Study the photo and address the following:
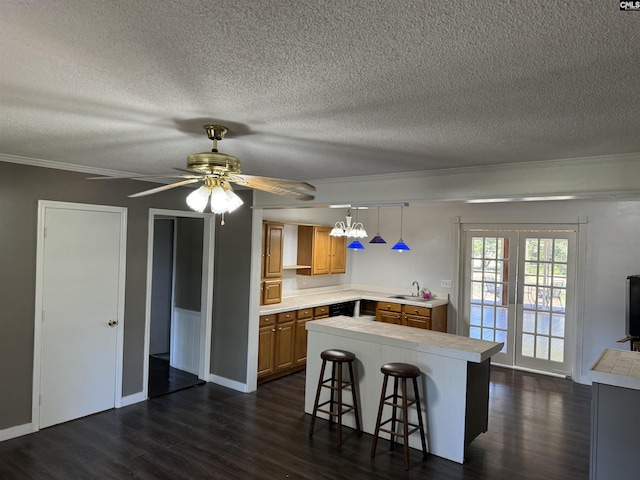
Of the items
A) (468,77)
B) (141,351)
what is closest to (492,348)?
(468,77)

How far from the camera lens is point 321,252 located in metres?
6.82

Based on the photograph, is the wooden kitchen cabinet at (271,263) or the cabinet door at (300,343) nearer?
the wooden kitchen cabinet at (271,263)

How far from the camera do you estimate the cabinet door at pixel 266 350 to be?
5.29 m

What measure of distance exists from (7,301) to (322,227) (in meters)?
4.17

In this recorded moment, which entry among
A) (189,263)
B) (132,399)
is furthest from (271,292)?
(132,399)

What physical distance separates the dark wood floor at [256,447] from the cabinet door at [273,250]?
1.67m

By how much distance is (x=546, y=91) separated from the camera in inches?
73.5

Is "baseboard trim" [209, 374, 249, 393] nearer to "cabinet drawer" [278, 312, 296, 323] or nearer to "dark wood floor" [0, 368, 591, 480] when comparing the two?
"dark wood floor" [0, 368, 591, 480]

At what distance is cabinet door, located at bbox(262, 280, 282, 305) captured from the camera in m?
5.66

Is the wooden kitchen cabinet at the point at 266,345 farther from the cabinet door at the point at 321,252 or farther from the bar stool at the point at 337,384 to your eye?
the cabinet door at the point at 321,252

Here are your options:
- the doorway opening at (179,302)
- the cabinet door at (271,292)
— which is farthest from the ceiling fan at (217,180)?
the cabinet door at (271,292)

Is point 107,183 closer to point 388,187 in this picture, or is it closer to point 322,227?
point 388,187

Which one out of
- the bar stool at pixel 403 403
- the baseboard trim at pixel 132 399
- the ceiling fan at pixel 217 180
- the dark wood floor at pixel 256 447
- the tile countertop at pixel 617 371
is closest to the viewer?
the ceiling fan at pixel 217 180

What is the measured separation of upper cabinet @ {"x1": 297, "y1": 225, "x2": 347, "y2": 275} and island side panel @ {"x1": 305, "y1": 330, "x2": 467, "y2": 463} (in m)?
2.54
